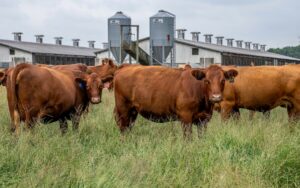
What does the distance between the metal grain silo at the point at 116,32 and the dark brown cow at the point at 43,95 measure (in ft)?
63.8

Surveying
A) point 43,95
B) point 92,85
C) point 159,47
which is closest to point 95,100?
point 92,85

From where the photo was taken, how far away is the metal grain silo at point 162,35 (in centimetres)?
3055

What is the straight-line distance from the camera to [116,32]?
3084cm

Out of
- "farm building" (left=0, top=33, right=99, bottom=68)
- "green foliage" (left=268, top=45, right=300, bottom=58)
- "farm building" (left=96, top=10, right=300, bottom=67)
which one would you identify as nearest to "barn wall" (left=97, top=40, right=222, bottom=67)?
"farm building" (left=96, top=10, right=300, bottom=67)

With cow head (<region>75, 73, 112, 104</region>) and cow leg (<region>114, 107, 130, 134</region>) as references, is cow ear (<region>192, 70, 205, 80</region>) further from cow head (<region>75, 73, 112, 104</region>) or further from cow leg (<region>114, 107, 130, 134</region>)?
cow head (<region>75, 73, 112, 104</region>)

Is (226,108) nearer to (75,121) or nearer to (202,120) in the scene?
(202,120)

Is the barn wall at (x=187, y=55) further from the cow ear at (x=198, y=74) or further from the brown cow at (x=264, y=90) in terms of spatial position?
the cow ear at (x=198, y=74)

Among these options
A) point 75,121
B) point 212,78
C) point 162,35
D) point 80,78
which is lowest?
point 75,121

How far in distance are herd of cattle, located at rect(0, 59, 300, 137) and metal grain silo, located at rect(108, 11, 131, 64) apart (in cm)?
1863

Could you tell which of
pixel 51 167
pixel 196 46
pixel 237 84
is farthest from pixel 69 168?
pixel 196 46

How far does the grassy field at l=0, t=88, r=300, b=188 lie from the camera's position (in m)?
5.59

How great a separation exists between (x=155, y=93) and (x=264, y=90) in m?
2.82

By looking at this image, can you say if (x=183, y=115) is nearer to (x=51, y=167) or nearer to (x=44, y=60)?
(x=51, y=167)

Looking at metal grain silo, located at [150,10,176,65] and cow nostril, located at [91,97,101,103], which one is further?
metal grain silo, located at [150,10,176,65]
